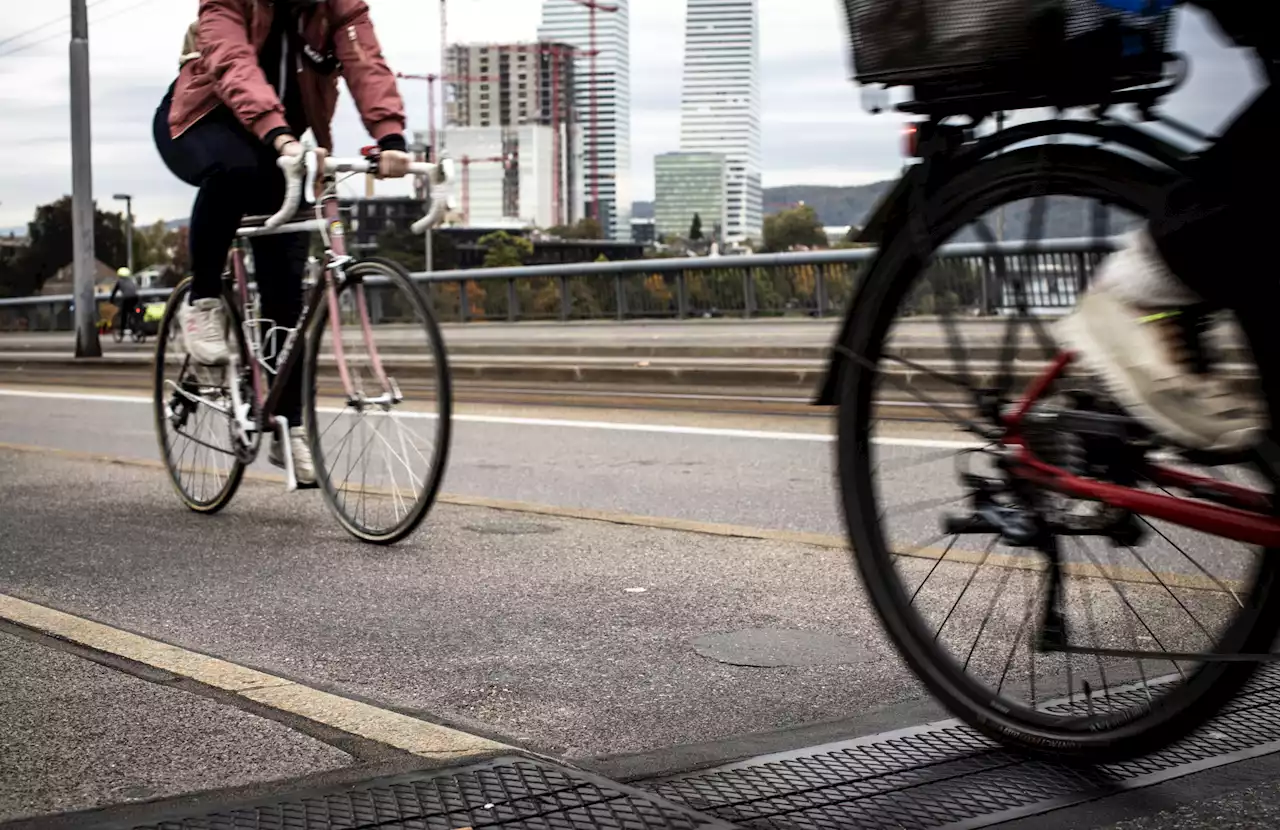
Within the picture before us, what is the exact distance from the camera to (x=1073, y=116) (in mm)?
2373

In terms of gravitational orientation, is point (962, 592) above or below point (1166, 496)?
below

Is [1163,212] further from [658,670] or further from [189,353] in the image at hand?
[189,353]

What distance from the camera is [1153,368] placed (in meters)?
2.23

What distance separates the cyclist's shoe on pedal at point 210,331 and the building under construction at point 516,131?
70.1m

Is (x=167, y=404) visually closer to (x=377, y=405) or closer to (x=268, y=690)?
(x=377, y=405)

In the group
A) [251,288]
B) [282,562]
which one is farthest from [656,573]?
[251,288]

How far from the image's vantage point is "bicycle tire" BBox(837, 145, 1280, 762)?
2256 millimetres

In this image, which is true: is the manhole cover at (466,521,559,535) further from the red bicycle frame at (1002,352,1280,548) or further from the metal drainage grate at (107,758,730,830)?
the red bicycle frame at (1002,352,1280,548)

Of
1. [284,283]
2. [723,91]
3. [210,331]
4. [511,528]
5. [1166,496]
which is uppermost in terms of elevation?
[723,91]

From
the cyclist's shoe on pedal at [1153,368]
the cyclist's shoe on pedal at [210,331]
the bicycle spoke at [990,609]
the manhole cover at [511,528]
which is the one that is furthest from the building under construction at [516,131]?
the cyclist's shoe on pedal at [1153,368]

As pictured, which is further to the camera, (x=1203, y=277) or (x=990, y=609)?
(x=990, y=609)

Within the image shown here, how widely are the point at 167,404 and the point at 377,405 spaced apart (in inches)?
55.1

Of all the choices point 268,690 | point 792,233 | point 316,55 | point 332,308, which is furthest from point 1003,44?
point 792,233

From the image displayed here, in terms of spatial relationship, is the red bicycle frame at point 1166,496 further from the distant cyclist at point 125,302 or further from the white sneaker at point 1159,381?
the distant cyclist at point 125,302
